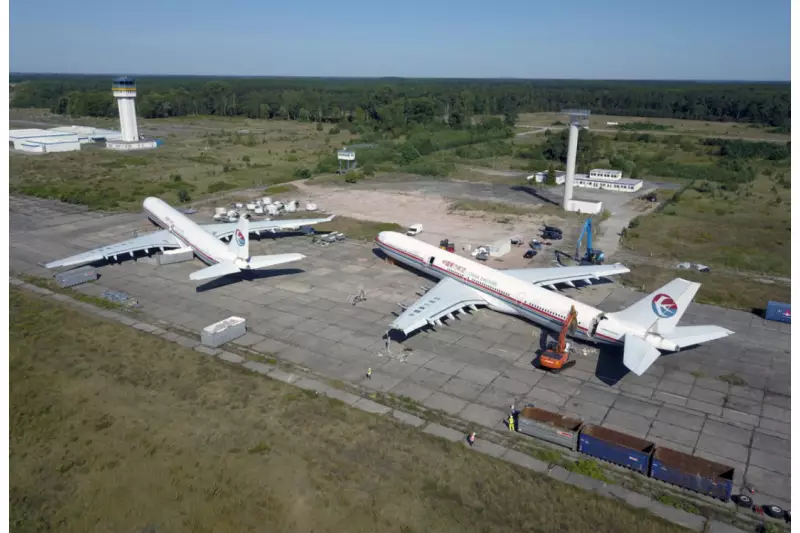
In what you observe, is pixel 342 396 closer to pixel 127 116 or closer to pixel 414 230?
pixel 414 230

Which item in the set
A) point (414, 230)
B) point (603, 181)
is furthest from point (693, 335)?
point (603, 181)

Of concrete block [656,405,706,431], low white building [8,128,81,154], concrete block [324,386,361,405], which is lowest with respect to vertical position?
concrete block [656,405,706,431]

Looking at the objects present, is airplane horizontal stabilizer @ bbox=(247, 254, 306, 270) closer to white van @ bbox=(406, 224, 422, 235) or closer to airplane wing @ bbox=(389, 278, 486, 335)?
airplane wing @ bbox=(389, 278, 486, 335)

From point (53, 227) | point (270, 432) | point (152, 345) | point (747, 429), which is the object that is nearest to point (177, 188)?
point (53, 227)

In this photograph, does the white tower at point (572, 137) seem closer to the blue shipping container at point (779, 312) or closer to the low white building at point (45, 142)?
the blue shipping container at point (779, 312)

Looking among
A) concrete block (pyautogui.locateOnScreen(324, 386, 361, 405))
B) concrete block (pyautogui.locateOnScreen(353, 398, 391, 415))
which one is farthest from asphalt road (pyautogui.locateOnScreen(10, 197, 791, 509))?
concrete block (pyautogui.locateOnScreen(353, 398, 391, 415))
